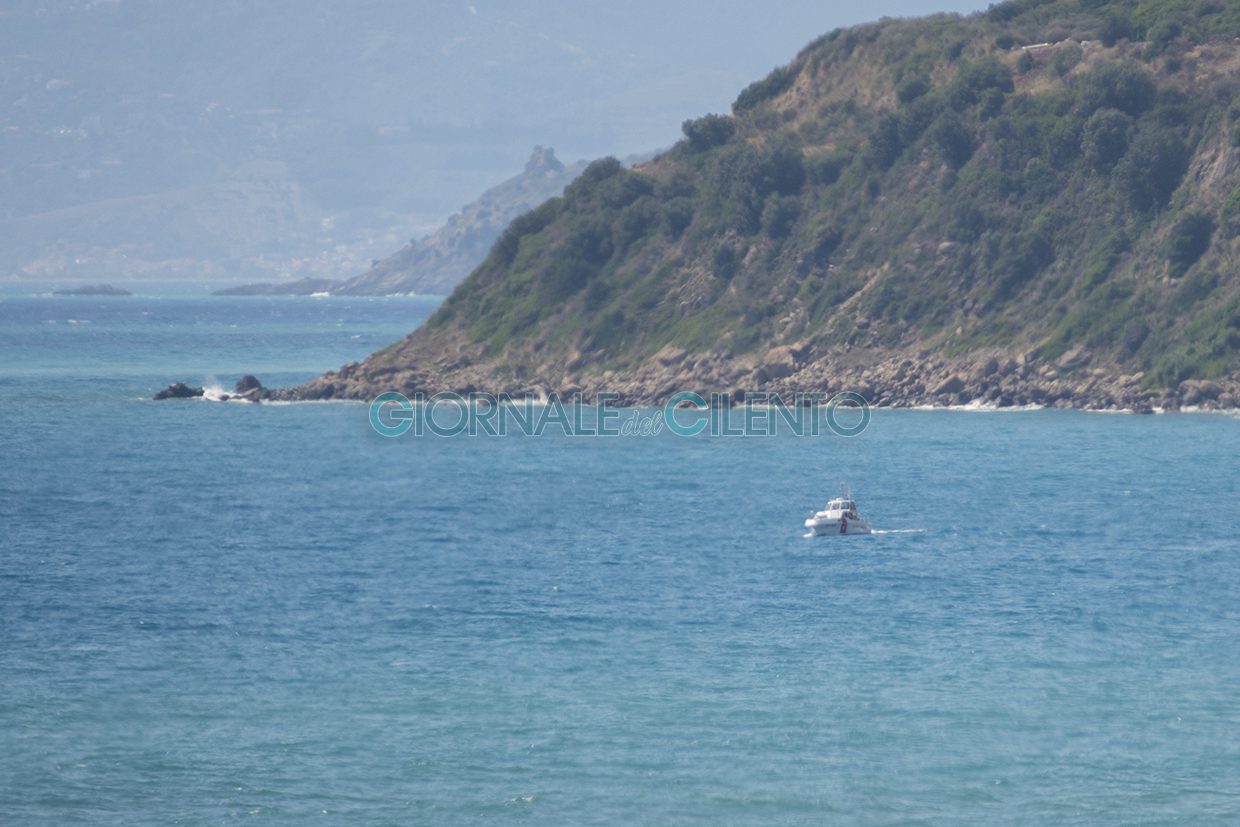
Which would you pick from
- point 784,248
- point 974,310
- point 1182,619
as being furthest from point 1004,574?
point 784,248

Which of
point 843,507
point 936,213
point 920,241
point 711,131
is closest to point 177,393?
point 711,131

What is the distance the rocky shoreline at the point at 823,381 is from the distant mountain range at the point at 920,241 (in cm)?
18

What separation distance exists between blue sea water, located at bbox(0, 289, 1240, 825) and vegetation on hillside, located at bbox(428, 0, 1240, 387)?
2838 centimetres

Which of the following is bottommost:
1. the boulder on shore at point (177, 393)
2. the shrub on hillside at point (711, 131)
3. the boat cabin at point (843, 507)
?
the boat cabin at point (843, 507)

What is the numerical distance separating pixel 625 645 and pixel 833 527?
21445mm

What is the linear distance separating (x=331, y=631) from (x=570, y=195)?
10281 centimetres

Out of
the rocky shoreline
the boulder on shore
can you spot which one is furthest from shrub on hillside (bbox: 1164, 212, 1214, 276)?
the boulder on shore

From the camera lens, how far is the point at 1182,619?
5288 cm

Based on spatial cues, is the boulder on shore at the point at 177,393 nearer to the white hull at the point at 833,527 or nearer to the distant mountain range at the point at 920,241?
the distant mountain range at the point at 920,241

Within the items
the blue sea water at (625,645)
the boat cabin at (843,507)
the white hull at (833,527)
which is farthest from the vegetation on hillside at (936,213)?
the white hull at (833,527)

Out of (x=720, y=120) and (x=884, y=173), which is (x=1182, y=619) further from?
(x=720, y=120)

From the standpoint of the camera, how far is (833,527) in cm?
7012

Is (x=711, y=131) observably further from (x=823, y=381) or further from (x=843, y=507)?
(x=843, y=507)

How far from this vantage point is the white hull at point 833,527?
70.1 m
